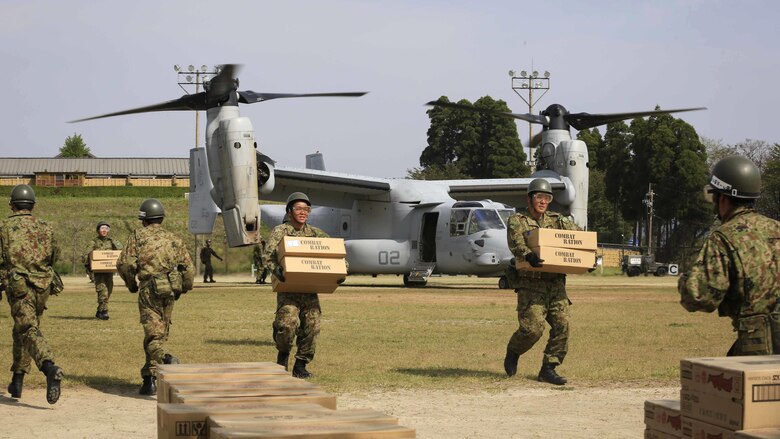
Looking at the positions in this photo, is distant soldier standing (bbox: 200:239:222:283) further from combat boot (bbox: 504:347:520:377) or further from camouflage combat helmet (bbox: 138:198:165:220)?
combat boot (bbox: 504:347:520:377)

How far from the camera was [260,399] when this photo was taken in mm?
5469

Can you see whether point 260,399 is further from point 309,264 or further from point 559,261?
point 559,261

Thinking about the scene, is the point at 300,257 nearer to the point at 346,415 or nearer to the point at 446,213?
the point at 346,415

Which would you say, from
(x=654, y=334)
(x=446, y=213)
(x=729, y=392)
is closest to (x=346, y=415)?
(x=729, y=392)

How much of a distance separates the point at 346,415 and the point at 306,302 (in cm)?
693

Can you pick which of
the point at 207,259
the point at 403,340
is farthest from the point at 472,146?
the point at 403,340

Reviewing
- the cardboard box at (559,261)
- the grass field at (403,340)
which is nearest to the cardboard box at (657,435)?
the grass field at (403,340)

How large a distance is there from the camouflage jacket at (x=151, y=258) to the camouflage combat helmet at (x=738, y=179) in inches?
241

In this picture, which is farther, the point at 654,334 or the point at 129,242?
the point at 654,334

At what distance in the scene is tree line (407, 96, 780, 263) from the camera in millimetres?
68500

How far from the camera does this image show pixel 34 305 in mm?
10391

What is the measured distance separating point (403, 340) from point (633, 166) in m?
57.5

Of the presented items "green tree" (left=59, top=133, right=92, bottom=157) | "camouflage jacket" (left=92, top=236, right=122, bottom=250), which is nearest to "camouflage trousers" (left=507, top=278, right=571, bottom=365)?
"camouflage jacket" (left=92, top=236, right=122, bottom=250)

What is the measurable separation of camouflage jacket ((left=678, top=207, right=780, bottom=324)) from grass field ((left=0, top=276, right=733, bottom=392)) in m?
5.19
